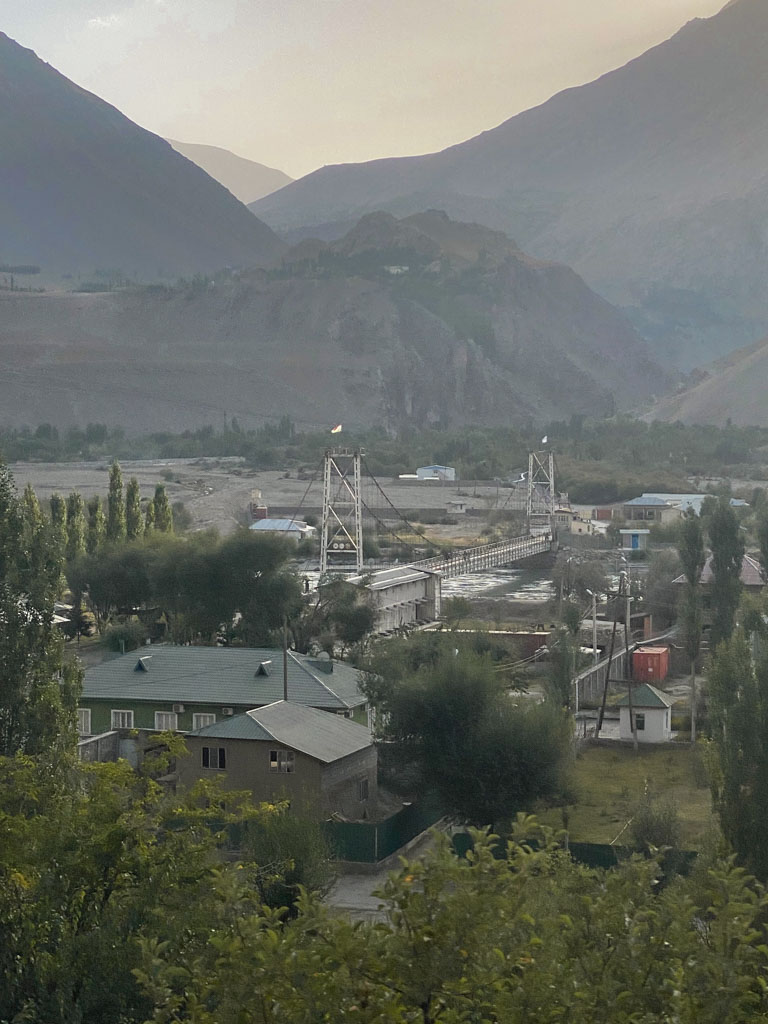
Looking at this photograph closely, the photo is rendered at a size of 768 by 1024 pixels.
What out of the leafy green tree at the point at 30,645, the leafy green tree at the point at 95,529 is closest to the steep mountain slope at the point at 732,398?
the leafy green tree at the point at 95,529

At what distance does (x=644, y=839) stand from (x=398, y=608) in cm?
2037

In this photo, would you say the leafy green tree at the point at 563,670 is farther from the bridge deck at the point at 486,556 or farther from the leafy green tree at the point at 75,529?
the bridge deck at the point at 486,556

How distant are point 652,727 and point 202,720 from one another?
766cm

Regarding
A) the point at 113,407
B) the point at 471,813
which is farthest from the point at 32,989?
the point at 113,407

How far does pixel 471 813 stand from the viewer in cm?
1902

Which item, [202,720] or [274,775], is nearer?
[274,775]

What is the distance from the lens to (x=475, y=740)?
63.7 ft

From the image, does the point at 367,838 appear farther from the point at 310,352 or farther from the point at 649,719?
the point at 310,352

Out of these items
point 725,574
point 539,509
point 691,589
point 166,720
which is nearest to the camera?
point 166,720

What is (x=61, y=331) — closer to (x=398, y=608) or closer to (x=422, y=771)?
(x=398, y=608)

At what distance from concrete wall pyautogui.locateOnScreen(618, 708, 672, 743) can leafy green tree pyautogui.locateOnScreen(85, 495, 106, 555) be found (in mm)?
16994

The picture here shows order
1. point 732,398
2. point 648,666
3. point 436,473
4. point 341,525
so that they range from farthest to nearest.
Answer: point 732,398 → point 436,473 → point 341,525 → point 648,666

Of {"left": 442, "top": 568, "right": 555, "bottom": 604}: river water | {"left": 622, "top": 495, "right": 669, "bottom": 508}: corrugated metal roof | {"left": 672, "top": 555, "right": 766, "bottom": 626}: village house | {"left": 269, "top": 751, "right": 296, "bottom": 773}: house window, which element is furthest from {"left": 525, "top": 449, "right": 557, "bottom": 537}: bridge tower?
{"left": 269, "top": 751, "right": 296, "bottom": 773}: house window

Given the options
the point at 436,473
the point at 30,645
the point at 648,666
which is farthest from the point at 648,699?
the point at 436,473
